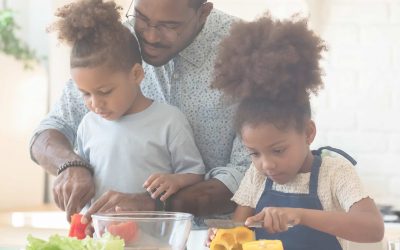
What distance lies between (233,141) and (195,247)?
11.3 inches

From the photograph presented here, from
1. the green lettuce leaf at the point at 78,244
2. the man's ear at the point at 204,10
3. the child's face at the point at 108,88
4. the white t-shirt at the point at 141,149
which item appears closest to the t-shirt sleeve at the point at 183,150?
the white t-shirt at the point at 141,149

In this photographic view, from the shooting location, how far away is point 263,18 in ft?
5.42

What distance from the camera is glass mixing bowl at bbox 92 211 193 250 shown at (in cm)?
139

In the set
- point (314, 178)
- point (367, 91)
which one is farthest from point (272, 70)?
point (367, 91)

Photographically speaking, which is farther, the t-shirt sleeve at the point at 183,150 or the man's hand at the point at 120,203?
the t-shirt sleeve at the point at 183,150

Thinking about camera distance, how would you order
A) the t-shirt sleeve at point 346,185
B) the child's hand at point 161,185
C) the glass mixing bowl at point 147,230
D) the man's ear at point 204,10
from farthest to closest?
the man's ear at point 204,10
the child's hand at point 161,185
the t-shirt sleeve at point 346,185
the glass mixing bowl at point 147,230

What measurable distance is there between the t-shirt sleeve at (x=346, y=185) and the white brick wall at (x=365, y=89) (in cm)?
156

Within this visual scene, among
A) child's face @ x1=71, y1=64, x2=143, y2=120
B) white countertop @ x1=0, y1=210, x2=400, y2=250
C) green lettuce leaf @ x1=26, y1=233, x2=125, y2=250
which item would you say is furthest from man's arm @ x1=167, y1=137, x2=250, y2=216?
white countertop @ x1=0, y1=210, x2=400, y2=250

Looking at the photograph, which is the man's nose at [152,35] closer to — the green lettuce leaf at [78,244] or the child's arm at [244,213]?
the child's arm at [244,213]

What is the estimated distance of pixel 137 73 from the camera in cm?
181

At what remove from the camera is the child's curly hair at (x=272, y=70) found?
5.20ft

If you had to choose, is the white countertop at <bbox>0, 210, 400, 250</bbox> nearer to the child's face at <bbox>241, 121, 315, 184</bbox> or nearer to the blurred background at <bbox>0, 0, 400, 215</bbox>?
the blurred background at <bbox>0, 0, 400, 215</bbox>

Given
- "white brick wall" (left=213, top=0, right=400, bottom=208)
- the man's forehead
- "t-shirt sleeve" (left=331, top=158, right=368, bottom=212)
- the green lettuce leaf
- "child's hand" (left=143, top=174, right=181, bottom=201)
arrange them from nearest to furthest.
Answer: the green lettuce leaf
"t-shirt sleeve" (left=331, top=158, right=368, bottom=212)
"child's hand" (left=143, top=174, right=181, bottom=201)
the man's forehead
"white brick wall" (left=213, top=0, right=400, bottom=208)

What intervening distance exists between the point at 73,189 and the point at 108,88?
21 centimetres
